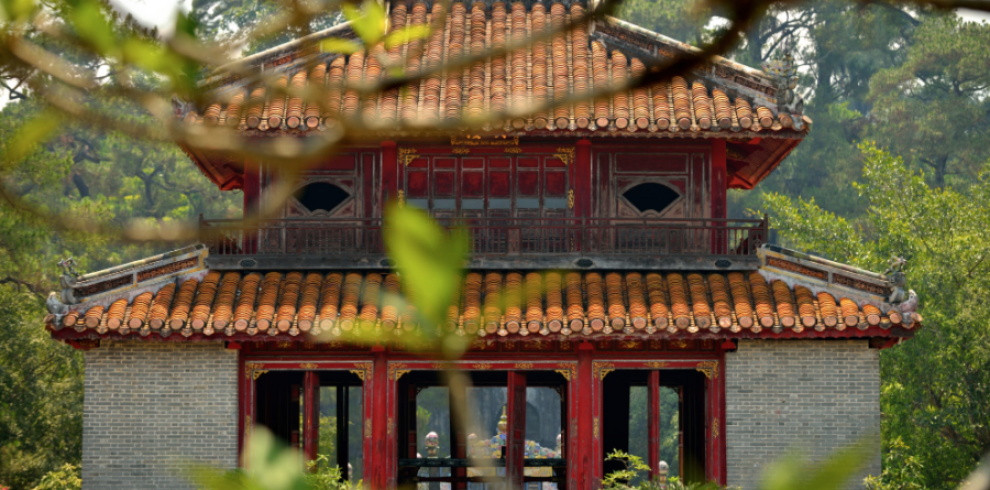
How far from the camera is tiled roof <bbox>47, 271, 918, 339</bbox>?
1217cm

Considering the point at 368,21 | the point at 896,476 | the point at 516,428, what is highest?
the point at 368,21

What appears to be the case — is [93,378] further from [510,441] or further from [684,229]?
[684,229]

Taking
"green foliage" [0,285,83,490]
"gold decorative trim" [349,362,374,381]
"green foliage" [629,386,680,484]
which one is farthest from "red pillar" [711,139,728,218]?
"green foliage" [629,386,680,484]

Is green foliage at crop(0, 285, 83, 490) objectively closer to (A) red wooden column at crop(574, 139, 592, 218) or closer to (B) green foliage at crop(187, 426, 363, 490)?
(A) red wooden column at crop(574, 139, 592, 218)

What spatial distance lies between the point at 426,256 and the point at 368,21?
563 millimetres

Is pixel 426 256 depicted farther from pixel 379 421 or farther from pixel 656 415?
pixel 656 415

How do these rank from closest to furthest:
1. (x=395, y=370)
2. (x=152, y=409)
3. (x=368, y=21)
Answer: (x=368, y=21)
(x=152, y=409)
(x=395, y=370)

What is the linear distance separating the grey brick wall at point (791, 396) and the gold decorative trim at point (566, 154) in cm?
277

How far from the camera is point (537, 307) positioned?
12352 mm

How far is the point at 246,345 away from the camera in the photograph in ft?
42.9

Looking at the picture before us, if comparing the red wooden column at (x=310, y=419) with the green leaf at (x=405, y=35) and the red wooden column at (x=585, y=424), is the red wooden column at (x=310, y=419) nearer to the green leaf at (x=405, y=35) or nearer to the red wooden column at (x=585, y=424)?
the red wooden column at (x=585, y=424)

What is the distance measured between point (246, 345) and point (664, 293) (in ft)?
14.5

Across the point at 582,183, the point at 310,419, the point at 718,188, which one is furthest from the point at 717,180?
the point at 310,419

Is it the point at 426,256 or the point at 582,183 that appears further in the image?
the point at 582,183
